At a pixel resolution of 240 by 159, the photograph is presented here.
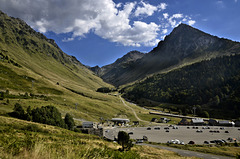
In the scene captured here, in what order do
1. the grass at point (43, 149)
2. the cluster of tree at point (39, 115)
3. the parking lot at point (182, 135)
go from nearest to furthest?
the grass at point (43, 149) → the cluster of tree at point (39, 115) → the parking lot at point (182, 135)

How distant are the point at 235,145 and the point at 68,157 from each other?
72.1 m

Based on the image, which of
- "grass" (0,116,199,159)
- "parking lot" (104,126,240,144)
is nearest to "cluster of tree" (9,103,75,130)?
"grass" (0,116,199,159)

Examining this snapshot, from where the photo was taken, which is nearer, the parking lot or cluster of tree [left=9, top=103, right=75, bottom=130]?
cluster of tree [left=9, top=103, right=75, bottom=130]

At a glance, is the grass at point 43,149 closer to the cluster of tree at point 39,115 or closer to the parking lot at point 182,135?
the cluster of tree at point 39,115

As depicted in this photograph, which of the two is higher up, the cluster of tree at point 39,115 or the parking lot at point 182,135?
the cluster of tree at point 39,115

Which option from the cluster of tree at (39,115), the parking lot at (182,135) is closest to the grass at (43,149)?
the cluster of tree at (39,115)

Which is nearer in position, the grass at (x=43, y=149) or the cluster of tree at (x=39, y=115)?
the grass at (x=43, y=149)

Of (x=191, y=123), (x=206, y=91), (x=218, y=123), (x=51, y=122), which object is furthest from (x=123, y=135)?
(x=206, y=91)

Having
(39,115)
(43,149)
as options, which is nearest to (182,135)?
(39,115)

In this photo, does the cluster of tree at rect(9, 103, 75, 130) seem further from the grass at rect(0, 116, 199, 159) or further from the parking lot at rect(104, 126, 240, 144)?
the parking lot at rect(104, 126, 240, 144)

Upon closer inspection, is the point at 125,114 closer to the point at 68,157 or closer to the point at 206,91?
the point at 206,91

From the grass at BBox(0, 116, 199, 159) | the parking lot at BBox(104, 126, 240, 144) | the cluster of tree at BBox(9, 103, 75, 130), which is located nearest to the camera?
the grass at BBox(0, 116, 199, 159)

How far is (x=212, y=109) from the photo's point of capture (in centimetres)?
16975

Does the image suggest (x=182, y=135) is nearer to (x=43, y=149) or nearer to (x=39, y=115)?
(x=39, y=115)
